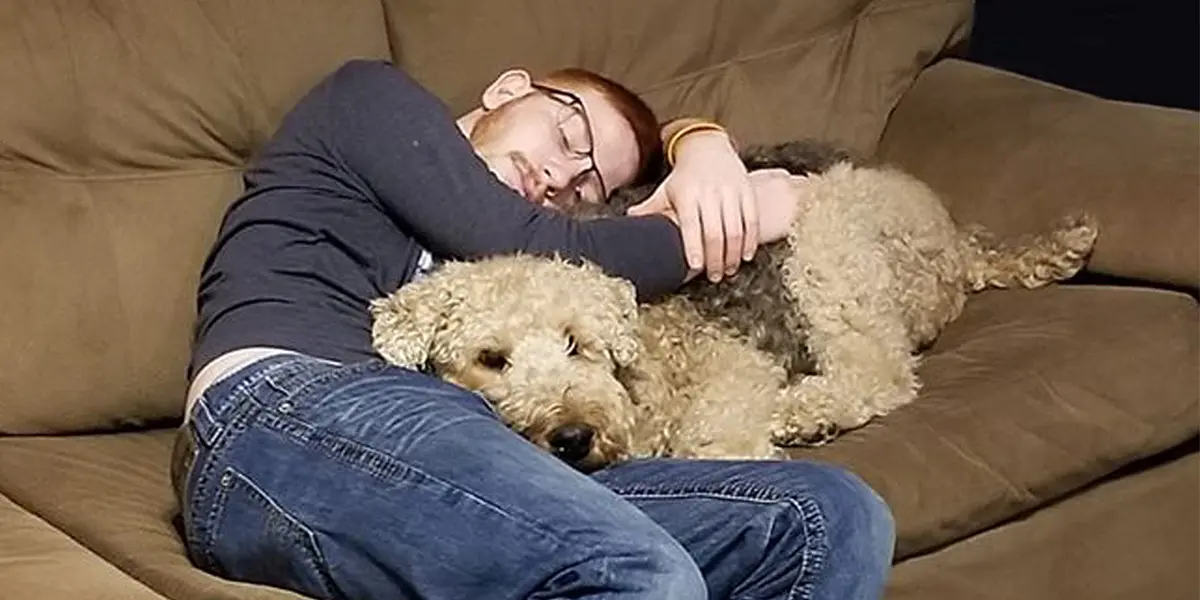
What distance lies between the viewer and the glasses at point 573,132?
254 centimetres

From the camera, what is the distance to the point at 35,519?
2.12 metres

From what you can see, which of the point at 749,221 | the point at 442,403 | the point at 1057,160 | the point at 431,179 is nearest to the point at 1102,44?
the point at 1057,160

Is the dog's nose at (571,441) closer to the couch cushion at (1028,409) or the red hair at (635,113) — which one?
the couch cushion at (1028,409)

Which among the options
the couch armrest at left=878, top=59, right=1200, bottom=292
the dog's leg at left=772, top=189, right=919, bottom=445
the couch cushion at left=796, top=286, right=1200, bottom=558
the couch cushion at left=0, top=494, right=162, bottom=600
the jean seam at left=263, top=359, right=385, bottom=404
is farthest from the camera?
the couch armrest at left=878, top=59, right=1200, bottom=292

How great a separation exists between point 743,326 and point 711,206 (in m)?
0.19

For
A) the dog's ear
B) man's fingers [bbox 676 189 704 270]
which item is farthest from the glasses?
the dog's ear

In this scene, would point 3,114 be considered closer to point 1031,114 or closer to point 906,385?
point 906,385

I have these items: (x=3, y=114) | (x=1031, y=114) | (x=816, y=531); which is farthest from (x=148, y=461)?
(x=1031, y=114)

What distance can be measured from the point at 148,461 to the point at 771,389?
0.80 metres

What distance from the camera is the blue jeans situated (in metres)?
1.81

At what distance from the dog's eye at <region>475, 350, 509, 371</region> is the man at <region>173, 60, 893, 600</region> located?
13 cm

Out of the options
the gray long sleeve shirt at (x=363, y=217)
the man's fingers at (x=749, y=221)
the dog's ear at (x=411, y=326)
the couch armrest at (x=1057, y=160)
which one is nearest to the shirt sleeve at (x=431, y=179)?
the gray long sleeve shirt at (x=363, y=217)

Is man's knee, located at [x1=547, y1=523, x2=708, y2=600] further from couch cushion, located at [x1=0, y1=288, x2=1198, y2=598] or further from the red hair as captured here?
the red hair

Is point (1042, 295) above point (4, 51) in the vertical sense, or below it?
below
